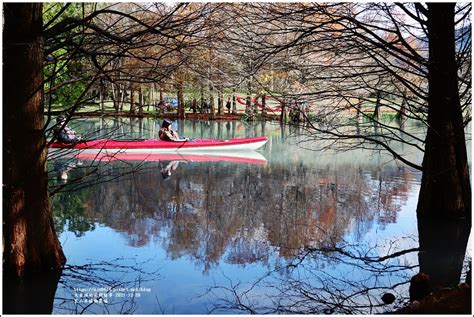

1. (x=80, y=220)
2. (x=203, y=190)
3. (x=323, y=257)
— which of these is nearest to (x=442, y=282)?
(x=323, y=257)

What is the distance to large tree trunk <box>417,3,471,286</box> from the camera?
6.12 meters

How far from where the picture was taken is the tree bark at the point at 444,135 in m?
6.14

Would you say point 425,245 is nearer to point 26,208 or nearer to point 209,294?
point 209,294

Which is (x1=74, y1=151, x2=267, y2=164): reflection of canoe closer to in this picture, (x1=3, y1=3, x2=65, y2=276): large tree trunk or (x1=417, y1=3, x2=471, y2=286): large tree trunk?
(x1=417, y1=3, x2=471, y2=286): large tree trunk

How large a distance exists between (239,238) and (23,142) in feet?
11.1

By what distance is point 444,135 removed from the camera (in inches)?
267

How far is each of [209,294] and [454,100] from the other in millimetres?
3484

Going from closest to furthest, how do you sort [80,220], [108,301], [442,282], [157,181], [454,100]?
[108,301] → [442,282] → [454,100] → [80,220] → [157,181]

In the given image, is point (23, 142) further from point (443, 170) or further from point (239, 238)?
point (443, 170)

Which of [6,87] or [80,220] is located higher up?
[6,87]

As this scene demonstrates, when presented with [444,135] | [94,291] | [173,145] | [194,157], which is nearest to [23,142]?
[94,291]

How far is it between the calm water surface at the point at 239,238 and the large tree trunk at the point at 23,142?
333 millimetres

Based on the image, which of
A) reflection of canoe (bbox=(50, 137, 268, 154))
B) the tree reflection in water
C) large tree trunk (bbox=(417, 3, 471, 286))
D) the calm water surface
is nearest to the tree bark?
large tree trunk (bbox=(417, 3, 471, 286))

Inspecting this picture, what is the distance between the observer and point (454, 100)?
6.36 metres
